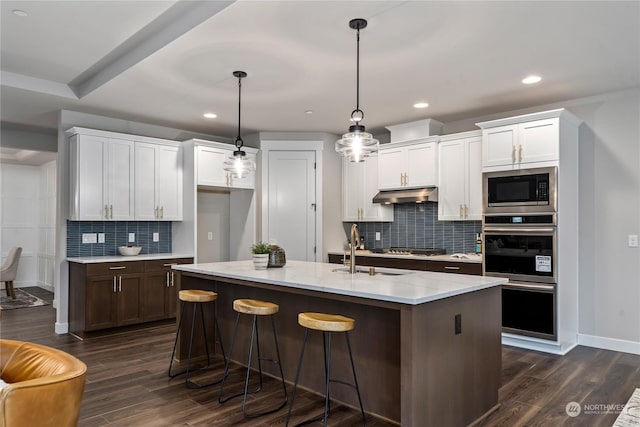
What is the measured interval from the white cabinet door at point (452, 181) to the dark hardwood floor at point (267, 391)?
5.44ft

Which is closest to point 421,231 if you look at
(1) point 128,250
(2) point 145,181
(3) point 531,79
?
(3) point 531,79

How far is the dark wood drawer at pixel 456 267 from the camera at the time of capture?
4785mm

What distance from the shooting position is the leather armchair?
1.42 meters

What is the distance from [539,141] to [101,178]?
193 inches

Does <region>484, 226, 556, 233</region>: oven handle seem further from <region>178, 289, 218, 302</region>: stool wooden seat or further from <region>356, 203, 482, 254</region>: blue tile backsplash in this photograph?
<region>178, 289, 218, 302</region>: stool wooden seat

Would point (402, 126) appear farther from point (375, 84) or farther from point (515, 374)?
point (515, 374)

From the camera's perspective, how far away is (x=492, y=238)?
4.65m

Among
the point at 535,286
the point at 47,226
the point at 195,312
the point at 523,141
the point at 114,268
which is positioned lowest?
the point at 195,312

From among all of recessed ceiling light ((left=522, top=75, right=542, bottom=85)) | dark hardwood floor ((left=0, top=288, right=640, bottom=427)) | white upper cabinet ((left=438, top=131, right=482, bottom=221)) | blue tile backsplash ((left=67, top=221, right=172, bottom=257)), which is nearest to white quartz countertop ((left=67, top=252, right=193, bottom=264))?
blue tile backsplash ((left=67, top=221, right=172, bottom=257))

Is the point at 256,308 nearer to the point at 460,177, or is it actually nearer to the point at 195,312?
the point at 195,312

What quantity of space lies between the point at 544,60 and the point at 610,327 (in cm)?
281

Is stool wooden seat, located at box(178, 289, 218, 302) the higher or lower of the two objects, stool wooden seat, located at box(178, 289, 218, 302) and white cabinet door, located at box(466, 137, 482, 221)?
the lower

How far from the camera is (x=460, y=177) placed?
17.0 feet

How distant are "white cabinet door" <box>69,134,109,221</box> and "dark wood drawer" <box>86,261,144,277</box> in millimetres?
621
